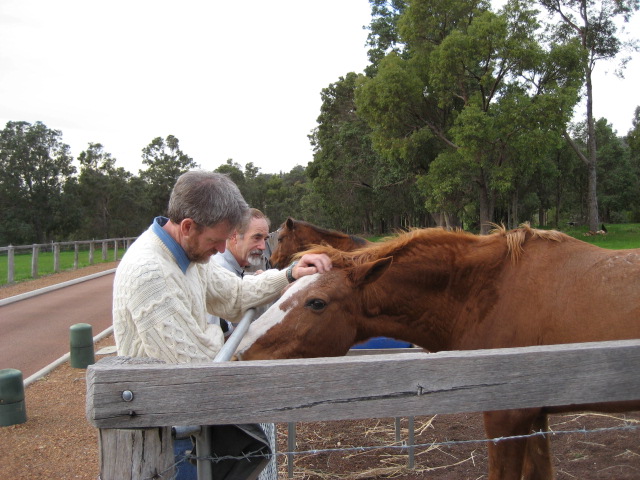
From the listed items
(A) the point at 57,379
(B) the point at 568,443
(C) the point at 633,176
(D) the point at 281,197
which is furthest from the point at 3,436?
(D) the point at 281,197

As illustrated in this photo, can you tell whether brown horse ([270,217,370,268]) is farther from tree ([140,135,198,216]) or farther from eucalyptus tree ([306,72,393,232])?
tree ([140,135,198,216])

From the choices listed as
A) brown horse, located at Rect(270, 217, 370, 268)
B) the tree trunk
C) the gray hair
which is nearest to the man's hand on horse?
the gray hair

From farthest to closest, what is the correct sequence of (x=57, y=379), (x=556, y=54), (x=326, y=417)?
1. (x=556, y=54)
2. (x=57, y=379)
3. (x=326, y=417)

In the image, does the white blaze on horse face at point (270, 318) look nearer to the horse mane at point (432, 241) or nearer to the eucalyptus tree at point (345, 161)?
the horse mane at point (432, 241)

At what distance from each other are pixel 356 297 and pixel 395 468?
82.4 inches

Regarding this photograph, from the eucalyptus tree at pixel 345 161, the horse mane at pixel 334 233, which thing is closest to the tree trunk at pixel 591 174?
the eucalyptus tree at pixel 345 161

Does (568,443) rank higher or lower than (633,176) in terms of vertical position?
lower

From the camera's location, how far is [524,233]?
3100mm

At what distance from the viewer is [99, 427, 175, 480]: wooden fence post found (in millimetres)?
1338

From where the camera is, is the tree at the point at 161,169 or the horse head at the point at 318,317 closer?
the horse head at the point at 318,317

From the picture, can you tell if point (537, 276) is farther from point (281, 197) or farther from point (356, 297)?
point (281, 197)

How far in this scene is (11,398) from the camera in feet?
17.0

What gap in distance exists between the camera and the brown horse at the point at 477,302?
267 cm

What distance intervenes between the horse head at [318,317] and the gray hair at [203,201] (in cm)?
72
